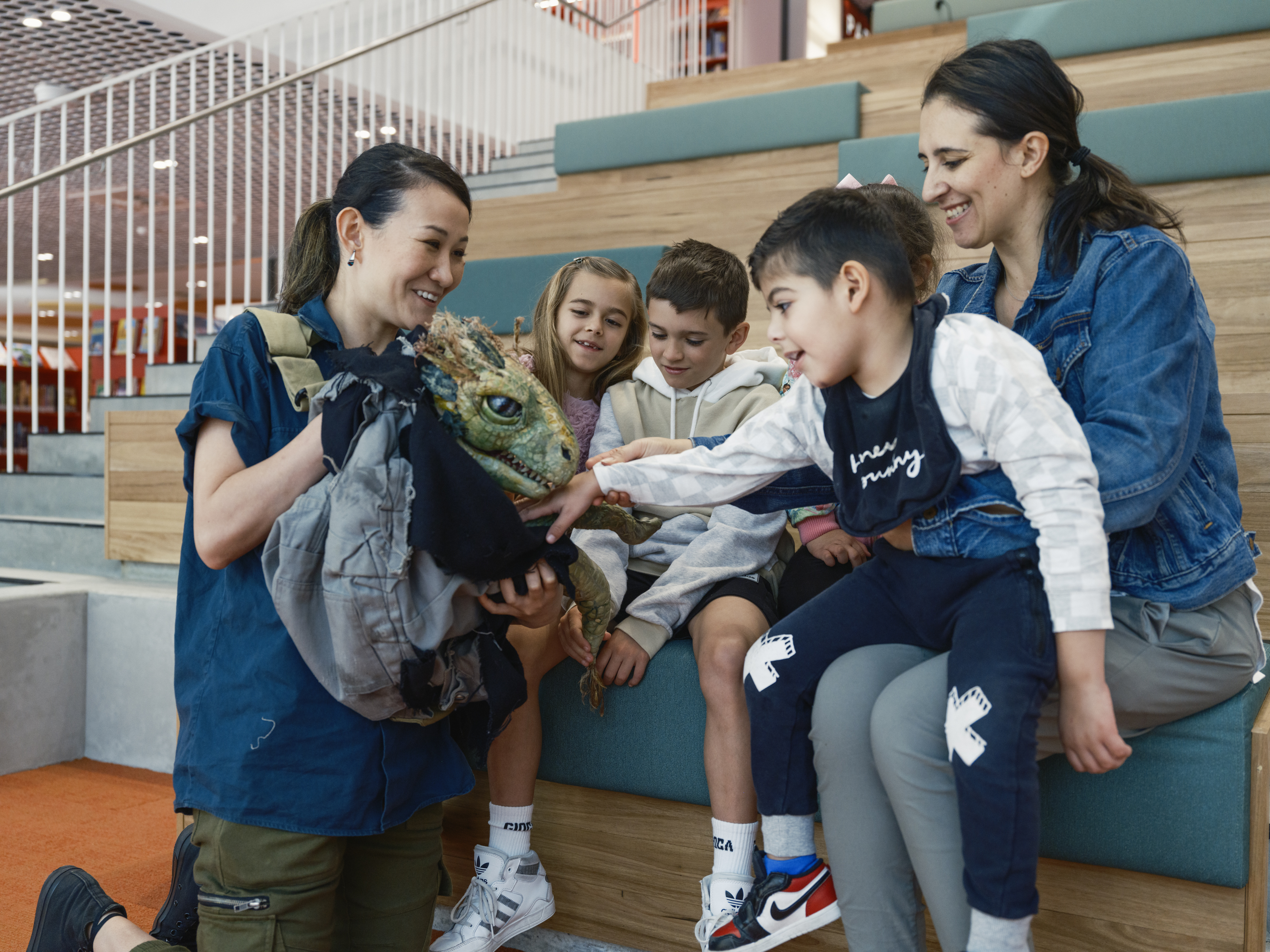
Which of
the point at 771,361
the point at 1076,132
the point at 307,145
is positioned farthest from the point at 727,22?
the point at 1076,132

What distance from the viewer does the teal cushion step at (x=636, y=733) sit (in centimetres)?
133

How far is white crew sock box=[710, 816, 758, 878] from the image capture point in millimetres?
1187

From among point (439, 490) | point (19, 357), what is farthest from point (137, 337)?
point (439, 490)

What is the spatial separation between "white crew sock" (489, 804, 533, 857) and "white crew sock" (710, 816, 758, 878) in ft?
1.03

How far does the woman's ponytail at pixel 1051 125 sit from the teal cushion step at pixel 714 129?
2.17 m

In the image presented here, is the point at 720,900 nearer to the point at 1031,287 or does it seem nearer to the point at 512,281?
the point at 1031,287

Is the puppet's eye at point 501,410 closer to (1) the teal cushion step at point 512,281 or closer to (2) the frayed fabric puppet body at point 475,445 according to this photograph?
(2) the frayed fabric puppet body at point 475,445

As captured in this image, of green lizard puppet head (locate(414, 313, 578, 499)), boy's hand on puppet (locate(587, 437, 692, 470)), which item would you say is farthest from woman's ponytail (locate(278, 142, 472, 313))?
boy's hand on puppet (locate(587, 437, 692, 470))

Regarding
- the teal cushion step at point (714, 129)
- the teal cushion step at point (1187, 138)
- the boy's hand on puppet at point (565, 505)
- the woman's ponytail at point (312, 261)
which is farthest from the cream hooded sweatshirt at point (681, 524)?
the teal cushion step at point (714, 129)

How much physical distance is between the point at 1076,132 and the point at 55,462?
3759mm

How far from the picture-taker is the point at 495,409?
0.99 m

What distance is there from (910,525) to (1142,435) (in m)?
0.25

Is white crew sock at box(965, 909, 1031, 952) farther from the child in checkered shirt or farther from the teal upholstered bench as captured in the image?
the teal upholstered bench

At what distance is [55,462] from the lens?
3.68 metres
